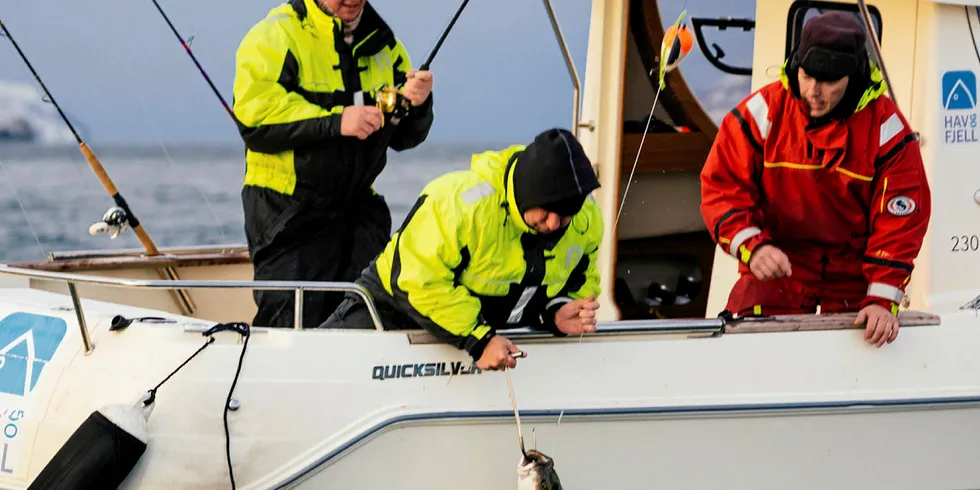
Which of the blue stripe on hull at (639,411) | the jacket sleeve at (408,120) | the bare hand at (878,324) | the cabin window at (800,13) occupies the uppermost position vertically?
the cabin window at (800,13)

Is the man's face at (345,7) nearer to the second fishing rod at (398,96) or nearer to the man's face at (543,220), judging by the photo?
the second fishing rod at (398,96)

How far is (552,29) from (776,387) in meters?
2.22

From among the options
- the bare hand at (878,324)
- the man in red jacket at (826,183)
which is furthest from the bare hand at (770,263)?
the bare hand at (878,324)

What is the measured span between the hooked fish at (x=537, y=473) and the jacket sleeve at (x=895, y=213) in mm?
1309

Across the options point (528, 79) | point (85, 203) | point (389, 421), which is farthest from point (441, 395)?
point (528, 79)

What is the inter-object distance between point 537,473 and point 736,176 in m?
1.34

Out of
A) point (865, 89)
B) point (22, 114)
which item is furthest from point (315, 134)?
point (22, 114)

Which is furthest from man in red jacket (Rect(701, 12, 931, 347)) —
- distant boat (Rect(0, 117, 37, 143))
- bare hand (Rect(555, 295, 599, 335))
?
distant boat (Rect(0, 117, 37, 143))

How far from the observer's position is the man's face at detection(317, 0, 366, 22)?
4625 millimetres

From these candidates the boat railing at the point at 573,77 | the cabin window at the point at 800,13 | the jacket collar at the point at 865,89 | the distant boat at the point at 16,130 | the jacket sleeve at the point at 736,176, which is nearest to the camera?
the jacket collar at the point at 865,89

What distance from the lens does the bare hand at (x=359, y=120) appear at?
14.6ft

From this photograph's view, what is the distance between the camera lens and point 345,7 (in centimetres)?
463

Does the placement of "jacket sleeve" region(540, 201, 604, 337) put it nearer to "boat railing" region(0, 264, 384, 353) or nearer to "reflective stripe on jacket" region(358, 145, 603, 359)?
"reflective stripe on jacket" region(358, 145, 603, 359)

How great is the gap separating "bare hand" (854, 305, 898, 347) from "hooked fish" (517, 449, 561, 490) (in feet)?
4.05
